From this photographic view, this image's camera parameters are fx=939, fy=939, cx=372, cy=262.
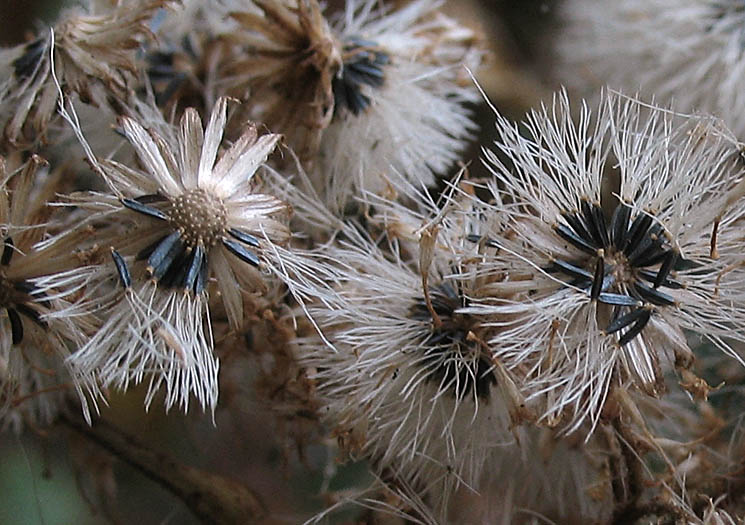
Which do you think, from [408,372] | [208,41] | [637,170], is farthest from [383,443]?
[208,41]

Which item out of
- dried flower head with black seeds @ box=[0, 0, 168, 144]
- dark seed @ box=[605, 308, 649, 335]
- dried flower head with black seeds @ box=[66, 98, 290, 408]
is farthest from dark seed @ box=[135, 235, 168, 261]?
dark seed @ box=[605, 308, 649, 335]

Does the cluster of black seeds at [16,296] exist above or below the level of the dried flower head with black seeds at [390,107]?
below

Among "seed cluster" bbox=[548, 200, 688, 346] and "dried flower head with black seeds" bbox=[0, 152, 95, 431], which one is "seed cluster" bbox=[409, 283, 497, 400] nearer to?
"seed cluster" bbox=[548, 200, 688, 346]

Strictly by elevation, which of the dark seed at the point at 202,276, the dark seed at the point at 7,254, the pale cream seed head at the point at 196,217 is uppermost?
the dark seed at the point at 7,254

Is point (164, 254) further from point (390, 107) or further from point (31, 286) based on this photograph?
point (390, 107)

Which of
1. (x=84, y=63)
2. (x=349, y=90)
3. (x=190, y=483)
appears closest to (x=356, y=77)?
(x=349, y=90)

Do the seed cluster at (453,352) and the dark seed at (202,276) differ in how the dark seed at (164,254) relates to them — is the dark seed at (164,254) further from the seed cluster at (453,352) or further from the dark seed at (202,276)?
the seed cluster at (453,352)

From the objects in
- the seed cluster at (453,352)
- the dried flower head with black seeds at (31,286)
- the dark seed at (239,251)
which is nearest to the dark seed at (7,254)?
the dried flower head with black seeds at (31,286)
